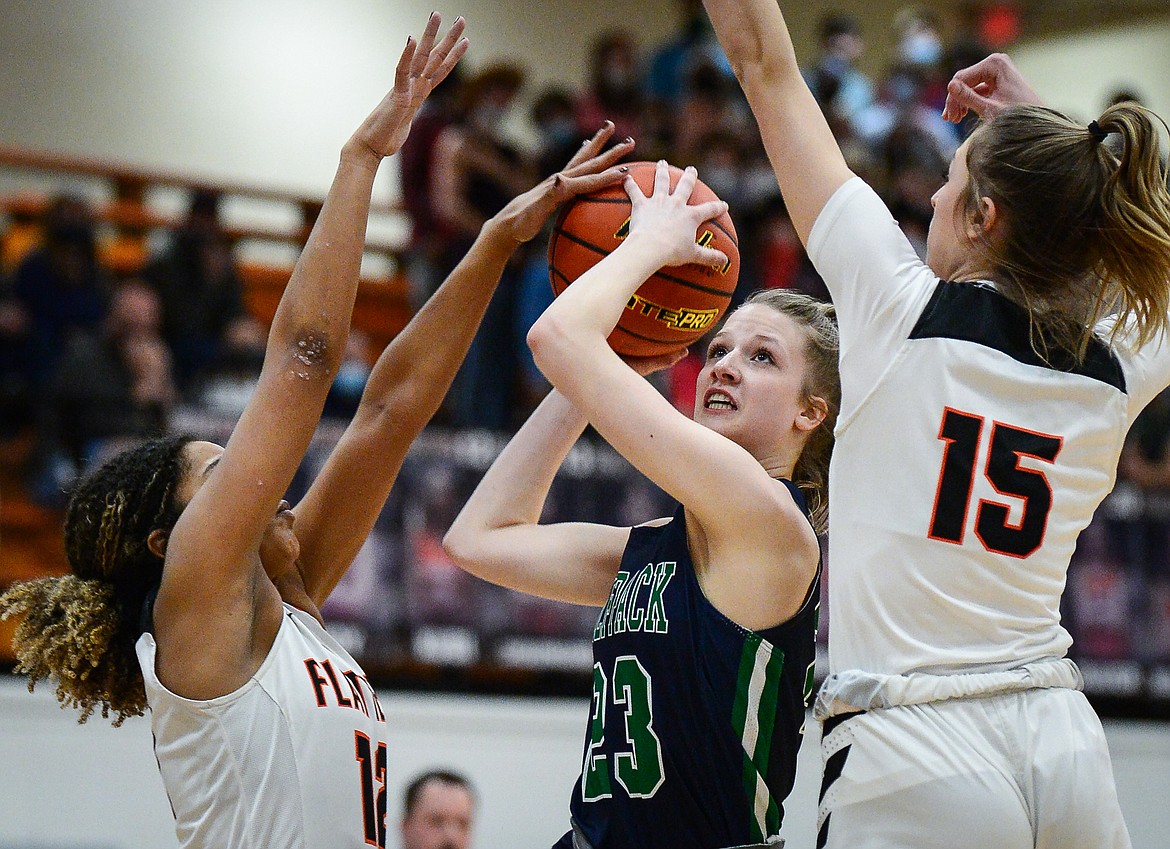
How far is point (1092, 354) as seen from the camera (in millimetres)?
2162

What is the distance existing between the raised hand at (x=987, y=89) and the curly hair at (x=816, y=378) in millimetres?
459

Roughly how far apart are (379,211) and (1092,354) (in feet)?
26.9

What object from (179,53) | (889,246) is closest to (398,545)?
(889,246)

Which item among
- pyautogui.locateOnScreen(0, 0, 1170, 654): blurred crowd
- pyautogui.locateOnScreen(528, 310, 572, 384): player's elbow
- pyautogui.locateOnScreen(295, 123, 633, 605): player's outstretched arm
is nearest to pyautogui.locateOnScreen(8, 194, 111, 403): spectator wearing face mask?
pyautogui.locateOnScreen(0, 0, 1170, 654): blurred crowd

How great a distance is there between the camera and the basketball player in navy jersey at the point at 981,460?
200 centimetres

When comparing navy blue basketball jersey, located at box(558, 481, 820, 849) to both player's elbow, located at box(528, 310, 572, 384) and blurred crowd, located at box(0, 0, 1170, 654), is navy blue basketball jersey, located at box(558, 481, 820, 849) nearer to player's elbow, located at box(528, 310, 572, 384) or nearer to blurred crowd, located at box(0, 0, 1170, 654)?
player's elbow, located at box(528, 310, 572, 384)

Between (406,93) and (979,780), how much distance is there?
5.57 feet

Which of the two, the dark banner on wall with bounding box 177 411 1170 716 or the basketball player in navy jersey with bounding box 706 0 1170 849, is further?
the dark banner on wall with bounding box 177 411 1170 716

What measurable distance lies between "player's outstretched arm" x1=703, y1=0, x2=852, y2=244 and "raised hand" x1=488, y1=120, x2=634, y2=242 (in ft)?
2.04

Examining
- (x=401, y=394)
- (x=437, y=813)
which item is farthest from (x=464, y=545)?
(x=437, y=813)

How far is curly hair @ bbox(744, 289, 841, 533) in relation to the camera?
2738 millimetres

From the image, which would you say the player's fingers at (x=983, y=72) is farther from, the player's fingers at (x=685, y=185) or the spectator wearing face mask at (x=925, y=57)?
the spectator wearing face mask at (x=925, y=57)

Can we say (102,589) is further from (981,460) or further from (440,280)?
(440,280)

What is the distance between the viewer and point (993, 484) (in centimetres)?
206
